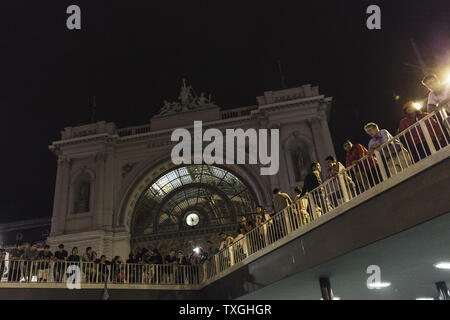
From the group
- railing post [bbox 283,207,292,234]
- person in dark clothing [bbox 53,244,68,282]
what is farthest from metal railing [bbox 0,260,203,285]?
railing post [bbox 283,207,292,234]

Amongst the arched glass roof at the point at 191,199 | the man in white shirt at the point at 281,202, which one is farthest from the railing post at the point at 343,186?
the arched glass roof at the point at 191,199

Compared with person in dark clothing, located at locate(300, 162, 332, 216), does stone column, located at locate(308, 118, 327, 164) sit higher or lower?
higher

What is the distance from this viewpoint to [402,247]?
34.0ft

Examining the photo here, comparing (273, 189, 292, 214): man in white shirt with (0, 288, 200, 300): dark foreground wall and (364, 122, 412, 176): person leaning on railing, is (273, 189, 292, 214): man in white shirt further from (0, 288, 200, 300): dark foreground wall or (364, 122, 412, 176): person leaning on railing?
(0, 288, 200, 300): dark foreground wall

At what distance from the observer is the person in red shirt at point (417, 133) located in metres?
8.84

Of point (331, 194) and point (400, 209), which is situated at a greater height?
point (331, 194)

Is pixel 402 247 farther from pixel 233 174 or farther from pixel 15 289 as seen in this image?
pixel 233 174

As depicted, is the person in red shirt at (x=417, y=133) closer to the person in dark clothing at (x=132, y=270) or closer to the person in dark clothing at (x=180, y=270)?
the person in dark clothing at (x=180, y=270)

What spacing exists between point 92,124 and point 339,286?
21232 mm

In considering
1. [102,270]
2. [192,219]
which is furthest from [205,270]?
[192,219]

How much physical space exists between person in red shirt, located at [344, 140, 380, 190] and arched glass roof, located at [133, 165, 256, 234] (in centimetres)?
1506

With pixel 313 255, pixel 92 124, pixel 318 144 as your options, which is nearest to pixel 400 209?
pixel 313 255

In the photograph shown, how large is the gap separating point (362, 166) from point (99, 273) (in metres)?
11.8

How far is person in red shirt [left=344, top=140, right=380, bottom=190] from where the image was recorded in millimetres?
10070
